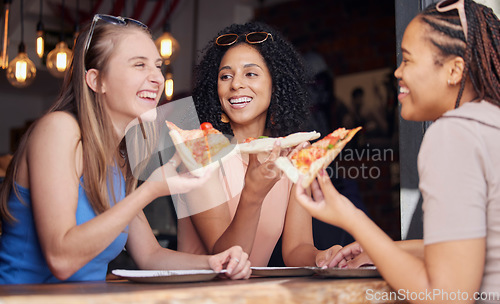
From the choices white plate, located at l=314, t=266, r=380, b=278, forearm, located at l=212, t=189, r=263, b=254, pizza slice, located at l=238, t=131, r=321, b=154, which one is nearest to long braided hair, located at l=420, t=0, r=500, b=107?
white plate, located at l=314, t=266, r=380, b=278

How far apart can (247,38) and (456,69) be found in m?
1.23

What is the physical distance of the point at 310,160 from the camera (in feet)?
5.01

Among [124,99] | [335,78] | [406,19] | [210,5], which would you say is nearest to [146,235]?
[124,99]

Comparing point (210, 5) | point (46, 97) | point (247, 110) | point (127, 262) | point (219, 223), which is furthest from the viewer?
point (46, 97)

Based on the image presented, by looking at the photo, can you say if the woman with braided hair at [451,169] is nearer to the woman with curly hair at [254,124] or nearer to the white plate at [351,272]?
the white plate at [351,272]

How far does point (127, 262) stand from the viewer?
410 centimetres

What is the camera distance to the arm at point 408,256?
1.22 meters

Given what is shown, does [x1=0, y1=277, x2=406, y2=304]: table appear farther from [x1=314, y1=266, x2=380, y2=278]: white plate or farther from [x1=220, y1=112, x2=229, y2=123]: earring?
[x1=220, y1=112, x2=229, y2=123]: earring

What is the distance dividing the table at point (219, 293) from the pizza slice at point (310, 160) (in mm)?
272

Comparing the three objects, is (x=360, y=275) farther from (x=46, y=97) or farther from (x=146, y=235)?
(x=46, y=97)

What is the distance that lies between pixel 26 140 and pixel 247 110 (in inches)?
37.7

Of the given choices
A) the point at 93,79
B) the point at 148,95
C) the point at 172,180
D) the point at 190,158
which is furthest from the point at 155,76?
the point at 172,180

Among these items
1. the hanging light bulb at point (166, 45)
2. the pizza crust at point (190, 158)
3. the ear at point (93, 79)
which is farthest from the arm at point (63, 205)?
the hanging light bulb at point (166, 45)

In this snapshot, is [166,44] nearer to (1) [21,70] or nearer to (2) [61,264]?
(1) [21,70]
